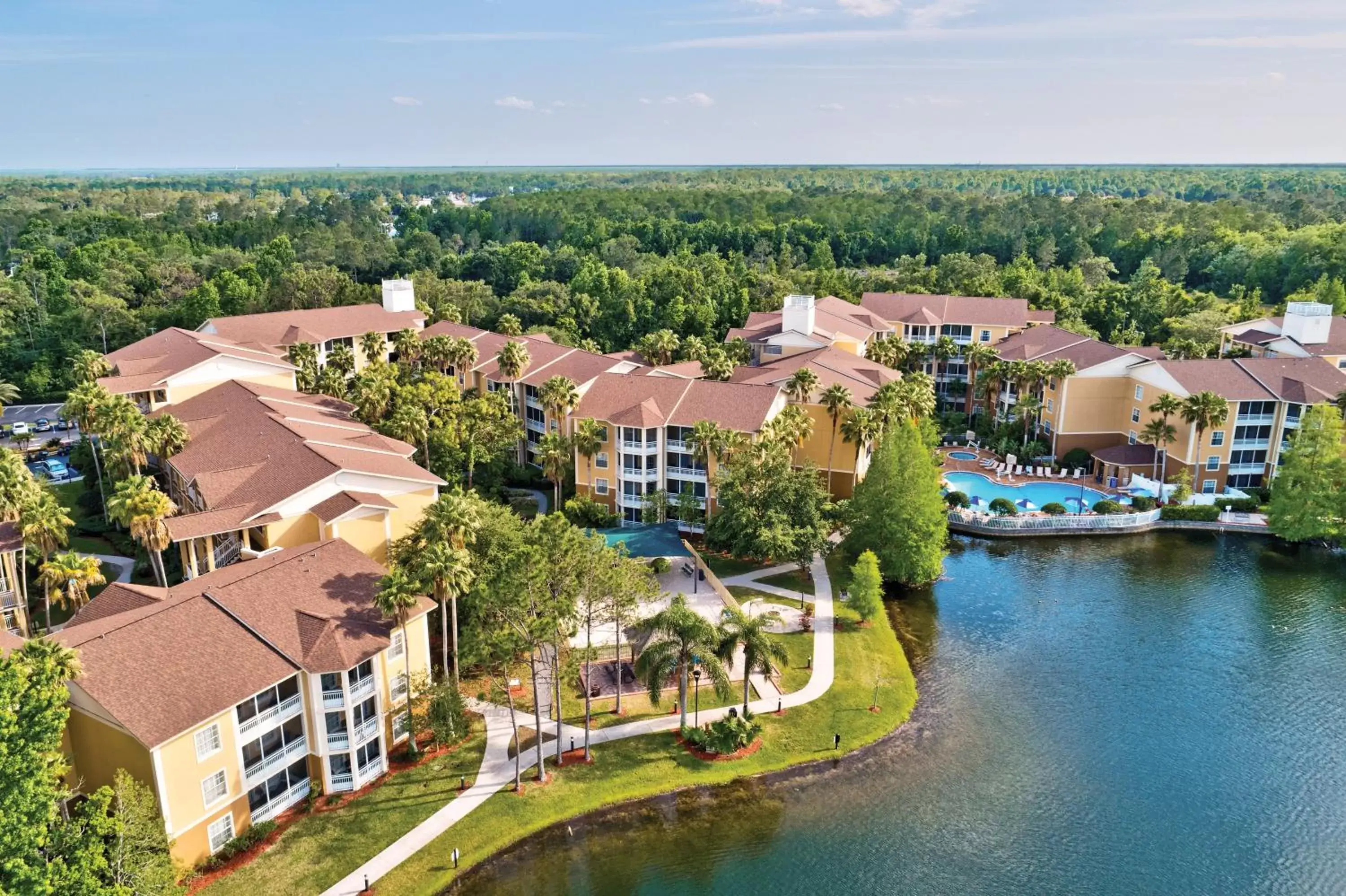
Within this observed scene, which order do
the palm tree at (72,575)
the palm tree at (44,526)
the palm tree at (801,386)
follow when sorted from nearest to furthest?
1. the palm tree at (72,575)
2. the palm tree at (44,526)
3. the palm tree at (801,386)

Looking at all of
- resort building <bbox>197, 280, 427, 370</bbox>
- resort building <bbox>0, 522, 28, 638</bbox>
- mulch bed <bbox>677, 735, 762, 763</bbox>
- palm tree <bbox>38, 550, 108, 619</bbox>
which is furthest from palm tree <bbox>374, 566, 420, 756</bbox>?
resort building <bbox>197, 280, 427, 370</bbox>

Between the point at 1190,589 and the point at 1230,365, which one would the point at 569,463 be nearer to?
the point at 1190,589

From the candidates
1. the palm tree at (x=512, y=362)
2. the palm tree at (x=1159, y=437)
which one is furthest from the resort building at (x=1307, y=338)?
the palm tree at (x=512, y=362)

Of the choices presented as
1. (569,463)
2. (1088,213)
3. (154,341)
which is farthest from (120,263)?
(1088,213)

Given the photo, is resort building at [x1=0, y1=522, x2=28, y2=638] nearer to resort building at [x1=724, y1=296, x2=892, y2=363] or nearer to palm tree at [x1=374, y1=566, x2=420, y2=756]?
palm tree at [x1=374, y1=566, x2=420, y2=756]

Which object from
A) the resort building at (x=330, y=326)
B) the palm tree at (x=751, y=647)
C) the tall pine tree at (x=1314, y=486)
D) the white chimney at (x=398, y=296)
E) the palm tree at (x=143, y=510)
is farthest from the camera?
the white chimney at (x=398, y=296)

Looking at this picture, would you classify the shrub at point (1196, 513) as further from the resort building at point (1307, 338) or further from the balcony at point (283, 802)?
the balcony at point (283, 802)
